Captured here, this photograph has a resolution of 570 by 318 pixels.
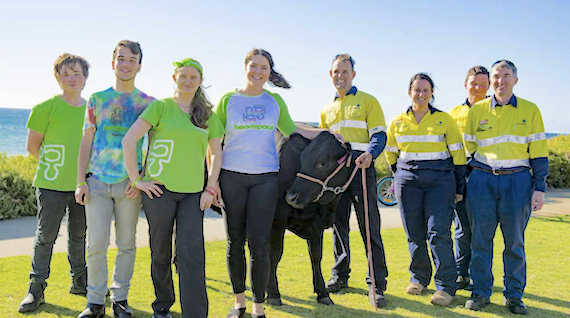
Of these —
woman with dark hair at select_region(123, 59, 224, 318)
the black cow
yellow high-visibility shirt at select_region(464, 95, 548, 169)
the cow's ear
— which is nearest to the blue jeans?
woman with dark hair at select_region(123, 59, 224, 318)

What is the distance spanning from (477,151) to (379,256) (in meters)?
1.37

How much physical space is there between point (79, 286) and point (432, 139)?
3.60m

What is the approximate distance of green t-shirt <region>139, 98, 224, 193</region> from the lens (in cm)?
322

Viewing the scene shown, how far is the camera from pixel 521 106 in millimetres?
4191

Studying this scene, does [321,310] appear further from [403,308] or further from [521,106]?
[521,106]

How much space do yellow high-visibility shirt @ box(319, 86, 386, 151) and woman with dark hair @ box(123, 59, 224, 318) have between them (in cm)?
155

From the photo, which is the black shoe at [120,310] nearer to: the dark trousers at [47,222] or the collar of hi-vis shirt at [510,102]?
the dark trousers at [47,222]

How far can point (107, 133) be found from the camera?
11.2 feet

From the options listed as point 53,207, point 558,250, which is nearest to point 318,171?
point 53,207

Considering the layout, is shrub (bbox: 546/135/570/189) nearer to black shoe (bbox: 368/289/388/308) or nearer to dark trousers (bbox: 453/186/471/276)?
dark trousers (bbox: 453/186/471/276)

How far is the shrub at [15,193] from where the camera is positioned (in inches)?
297

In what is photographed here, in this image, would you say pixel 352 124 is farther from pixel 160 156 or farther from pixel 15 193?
pixel 15 193

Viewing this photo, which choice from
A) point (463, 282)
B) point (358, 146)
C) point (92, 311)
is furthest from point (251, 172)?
point (463, 282)

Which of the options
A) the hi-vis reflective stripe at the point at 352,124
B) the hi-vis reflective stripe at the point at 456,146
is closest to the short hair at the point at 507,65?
the hi-vis reflective stripe at the point at 456,146
